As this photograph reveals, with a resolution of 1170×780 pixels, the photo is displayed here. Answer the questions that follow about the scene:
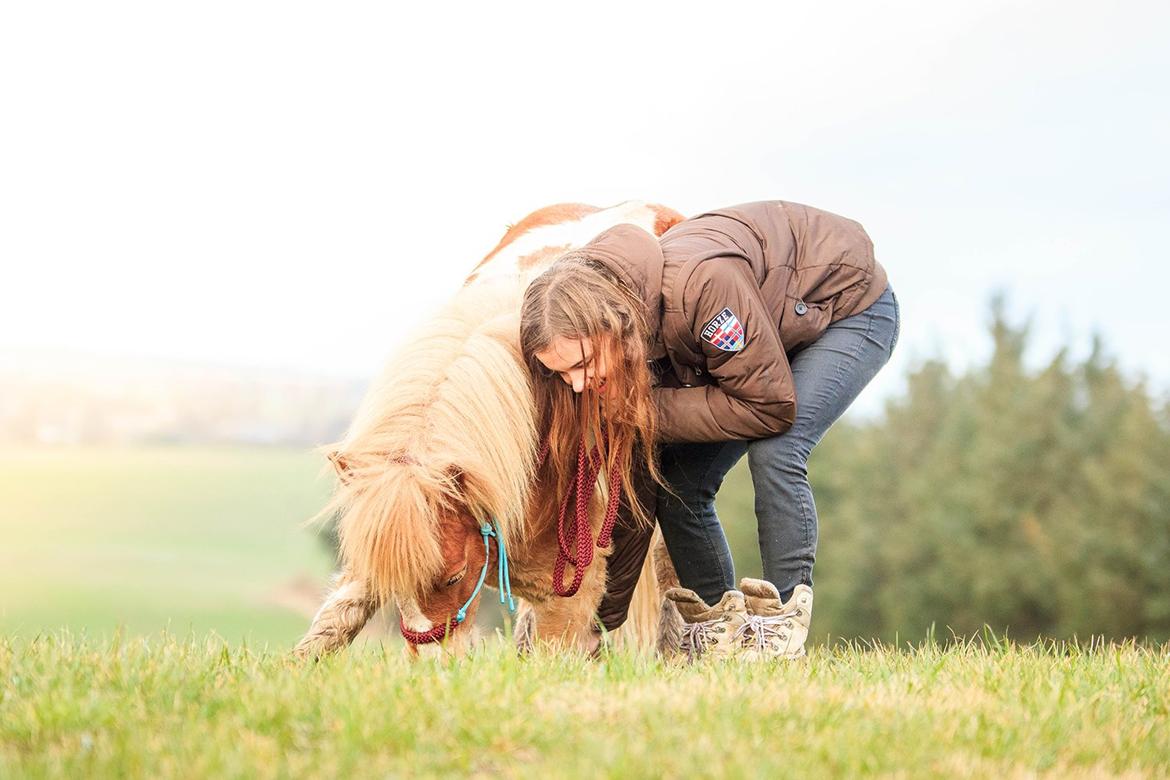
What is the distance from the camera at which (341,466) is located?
3.97 metres

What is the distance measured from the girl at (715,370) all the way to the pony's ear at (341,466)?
74 centimetres

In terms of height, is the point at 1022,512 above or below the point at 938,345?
below

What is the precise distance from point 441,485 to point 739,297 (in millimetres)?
1210

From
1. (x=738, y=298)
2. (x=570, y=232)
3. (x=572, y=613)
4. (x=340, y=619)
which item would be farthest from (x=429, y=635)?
(x=570, y=232)

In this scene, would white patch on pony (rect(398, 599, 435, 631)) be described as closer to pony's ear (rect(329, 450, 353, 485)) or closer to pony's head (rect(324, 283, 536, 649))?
pony's head (rect(324, 283, 536, 649))

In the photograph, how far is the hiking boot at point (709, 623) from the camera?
4.41 metres

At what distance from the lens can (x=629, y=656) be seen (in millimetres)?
3520

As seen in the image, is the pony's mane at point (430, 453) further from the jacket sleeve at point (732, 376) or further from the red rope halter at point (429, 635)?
the jacket sleeve at point (732, 376)

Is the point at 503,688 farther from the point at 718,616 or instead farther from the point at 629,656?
the point at 718,616

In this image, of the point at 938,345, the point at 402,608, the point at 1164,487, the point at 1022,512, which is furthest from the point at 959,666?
the point at 938,345

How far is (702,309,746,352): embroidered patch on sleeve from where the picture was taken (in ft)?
12.9

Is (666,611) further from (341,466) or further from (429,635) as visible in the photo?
(341,466)

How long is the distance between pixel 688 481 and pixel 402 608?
4.43 ft

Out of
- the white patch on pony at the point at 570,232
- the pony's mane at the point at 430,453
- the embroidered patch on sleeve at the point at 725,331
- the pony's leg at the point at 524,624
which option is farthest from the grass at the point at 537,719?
the white patch on pony at the point at 570,232
